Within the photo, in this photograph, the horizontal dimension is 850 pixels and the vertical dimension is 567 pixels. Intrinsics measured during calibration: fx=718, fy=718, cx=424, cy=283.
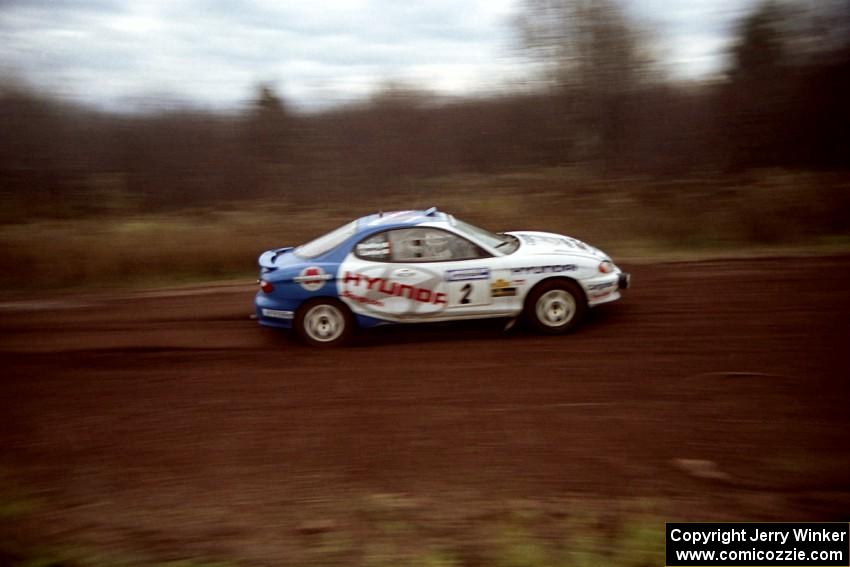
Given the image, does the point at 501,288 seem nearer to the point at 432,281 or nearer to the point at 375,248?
the point at 432,281

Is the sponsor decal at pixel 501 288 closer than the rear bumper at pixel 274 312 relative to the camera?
Yes

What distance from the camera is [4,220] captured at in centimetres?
1541

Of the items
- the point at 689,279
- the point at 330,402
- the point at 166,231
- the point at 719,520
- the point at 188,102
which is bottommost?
the point at 719,520

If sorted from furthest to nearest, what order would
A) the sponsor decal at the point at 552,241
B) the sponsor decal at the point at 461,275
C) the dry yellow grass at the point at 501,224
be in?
the dry yellow grass at the point at 501,224
the sponsor decal at the point at 552,241
the sponsor decal at the point at 461,275

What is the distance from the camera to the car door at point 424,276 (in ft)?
26.6

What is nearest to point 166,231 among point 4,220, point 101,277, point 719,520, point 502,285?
point 101,277

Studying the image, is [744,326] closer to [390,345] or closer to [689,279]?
[689,279]

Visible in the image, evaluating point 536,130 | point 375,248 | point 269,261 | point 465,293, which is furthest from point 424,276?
point 536,130

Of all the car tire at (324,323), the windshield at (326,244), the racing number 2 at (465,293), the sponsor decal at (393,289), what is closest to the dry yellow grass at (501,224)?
the windshield at (326,244)

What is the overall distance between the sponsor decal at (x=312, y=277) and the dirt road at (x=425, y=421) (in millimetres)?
797

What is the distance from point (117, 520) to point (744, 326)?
672cm

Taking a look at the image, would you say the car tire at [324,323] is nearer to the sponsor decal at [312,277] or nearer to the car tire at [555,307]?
the sponsor decal at [312,277]

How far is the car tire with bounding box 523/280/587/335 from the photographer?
322 inches

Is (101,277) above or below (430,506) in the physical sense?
above
